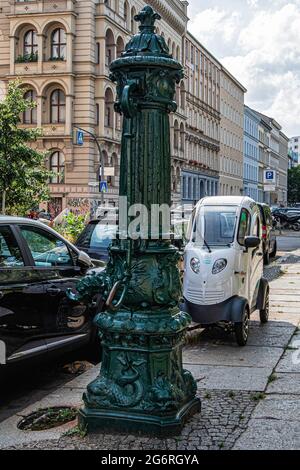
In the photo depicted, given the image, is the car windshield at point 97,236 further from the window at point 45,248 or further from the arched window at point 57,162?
the arched window at point 57,162

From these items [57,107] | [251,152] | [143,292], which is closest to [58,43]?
[57,107]

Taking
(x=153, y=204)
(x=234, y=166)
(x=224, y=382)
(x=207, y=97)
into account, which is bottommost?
(x=224, y=382)

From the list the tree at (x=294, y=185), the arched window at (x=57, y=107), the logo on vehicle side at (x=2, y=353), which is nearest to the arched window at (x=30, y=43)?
the arched window at (x=57, y=107)

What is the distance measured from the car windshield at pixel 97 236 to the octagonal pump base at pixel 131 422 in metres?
7.88

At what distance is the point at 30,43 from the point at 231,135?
2085 inches

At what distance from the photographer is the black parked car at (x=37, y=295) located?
20.1 ft

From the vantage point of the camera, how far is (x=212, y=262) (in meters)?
8.44

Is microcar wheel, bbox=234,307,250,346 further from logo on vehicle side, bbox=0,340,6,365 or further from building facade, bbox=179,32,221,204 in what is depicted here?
building facade, bbox=179,32,221,204

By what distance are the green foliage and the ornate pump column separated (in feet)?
39.1

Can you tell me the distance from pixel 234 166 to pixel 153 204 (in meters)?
95.5

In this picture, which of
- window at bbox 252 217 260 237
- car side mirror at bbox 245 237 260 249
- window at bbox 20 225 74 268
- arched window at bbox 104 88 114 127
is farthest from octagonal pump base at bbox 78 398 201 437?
arched window at bbox 104 88 114 127

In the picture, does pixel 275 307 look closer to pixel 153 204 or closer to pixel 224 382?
pixel 224 382

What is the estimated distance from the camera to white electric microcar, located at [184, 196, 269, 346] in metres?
8.33
